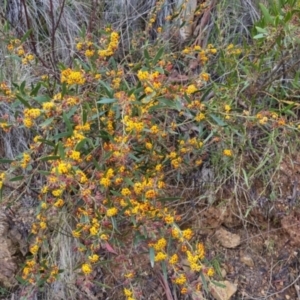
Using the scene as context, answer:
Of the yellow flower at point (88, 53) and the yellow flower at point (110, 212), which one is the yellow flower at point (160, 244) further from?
the yellow flower at point (88, 53)

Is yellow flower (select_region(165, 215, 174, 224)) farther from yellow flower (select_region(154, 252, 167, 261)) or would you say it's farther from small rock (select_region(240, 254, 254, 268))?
small rock (select_region(240, 254, 254, 268))

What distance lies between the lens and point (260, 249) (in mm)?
1559

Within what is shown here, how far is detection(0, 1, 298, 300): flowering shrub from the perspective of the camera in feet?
3.85

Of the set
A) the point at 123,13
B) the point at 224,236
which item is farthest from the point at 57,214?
the point at 123,13

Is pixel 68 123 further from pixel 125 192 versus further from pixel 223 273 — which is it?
pixel 223 273

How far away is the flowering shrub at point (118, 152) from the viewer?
1.17 metres

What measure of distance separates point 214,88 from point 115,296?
74cm

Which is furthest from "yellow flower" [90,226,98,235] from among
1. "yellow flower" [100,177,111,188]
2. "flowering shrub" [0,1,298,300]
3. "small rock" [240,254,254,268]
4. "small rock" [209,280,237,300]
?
"small rock" [240,254,254,268]

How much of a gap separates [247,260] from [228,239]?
0.31 feet

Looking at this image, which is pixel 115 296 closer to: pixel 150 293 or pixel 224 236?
pixel 150 293

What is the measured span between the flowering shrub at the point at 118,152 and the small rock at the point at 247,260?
162 mm

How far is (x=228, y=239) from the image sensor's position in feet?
5.10

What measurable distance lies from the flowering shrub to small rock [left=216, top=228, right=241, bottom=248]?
129mm

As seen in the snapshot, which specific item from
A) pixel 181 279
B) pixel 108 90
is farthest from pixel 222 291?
pixel 108 90
